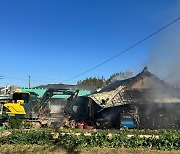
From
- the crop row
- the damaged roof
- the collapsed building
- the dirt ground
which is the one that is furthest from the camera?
the damaged roof

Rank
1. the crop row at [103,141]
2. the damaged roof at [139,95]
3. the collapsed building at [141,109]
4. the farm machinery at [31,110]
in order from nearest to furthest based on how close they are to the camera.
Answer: the crop row at [103,141] → the farm machinery at [31,110] → the collapsed building at [141,109] → the damaged roof at [139,95]

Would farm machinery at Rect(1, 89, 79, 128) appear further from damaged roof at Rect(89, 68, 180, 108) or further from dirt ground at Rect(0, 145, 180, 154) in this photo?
dirt ground at Rect(0, 145, 180, 154)

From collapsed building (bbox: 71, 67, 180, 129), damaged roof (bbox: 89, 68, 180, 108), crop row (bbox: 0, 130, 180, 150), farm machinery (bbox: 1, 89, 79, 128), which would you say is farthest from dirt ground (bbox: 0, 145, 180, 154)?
damaged roof (bbox: 89, 68, 180, 108)

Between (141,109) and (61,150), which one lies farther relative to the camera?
(141,109)

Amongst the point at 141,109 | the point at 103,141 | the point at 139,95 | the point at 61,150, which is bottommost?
the point at 61,150

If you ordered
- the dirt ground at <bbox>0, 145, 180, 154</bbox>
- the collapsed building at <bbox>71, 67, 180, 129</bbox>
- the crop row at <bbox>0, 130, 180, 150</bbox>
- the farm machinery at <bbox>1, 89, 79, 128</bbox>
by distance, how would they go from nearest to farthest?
the dirt ground at <bbox>0, 145, 180, 154</bbox> < the crop row at <bbox>0, 130, 180, 150</bbox> < the farm machinery at <bbox>1, 89, 79, 128</bbox> < the collapsed building at <bbox>71, 67, 180, 129</bbox>

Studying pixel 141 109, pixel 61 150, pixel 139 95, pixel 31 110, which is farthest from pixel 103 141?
pixel 139 95

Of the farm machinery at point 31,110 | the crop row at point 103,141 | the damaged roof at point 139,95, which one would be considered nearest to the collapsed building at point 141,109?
→ the damaged roof at point 139,95

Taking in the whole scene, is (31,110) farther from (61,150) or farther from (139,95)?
(61,150)

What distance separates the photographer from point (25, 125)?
2912 centimetres

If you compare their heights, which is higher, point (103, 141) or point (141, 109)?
point (141, 109)

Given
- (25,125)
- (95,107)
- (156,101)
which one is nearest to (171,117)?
(156,101)

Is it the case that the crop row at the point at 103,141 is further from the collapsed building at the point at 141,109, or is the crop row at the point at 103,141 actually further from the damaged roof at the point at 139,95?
the damaged roof at the point at 139,95

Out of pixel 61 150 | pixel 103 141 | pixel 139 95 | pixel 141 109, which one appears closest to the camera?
pixel 61 150
